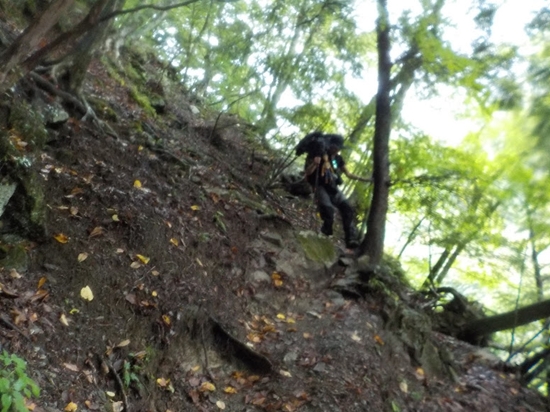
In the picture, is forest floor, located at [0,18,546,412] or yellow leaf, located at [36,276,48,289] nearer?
forest floor, located at [0,18,546,412]

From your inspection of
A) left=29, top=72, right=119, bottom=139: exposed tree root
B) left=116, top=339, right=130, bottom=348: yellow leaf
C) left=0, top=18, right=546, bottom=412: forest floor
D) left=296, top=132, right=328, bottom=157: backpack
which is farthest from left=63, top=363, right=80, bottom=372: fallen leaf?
left=296, top=132, right=328, bottom=157: backpack

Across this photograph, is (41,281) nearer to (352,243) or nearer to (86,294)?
(86,294)

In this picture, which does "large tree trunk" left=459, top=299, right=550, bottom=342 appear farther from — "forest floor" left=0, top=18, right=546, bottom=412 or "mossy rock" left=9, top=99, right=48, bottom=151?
"mossy rock" left=9, top=99, right=48, bottom=151

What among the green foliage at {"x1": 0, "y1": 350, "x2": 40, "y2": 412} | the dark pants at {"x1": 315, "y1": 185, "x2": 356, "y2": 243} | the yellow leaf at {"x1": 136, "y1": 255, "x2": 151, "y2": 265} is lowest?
the green foliage at {"x1": 0, "y1": 350, "x2": 40, "y2": 412}

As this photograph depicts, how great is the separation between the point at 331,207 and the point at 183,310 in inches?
166

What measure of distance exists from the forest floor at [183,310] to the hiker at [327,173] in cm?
59

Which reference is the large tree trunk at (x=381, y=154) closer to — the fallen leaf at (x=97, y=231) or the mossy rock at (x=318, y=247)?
the mossy rock at (x=318, y=247)

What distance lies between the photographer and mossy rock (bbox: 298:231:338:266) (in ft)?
30.2

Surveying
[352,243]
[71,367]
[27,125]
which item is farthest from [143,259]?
[352,243]

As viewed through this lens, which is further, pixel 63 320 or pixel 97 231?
pixel 97 231

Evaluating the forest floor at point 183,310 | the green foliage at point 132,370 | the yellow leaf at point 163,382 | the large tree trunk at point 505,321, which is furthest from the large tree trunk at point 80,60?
the large tree trunk at point 505,321

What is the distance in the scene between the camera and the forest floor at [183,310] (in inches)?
197

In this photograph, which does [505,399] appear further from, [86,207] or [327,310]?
[86,207]

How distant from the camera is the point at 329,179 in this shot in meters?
9.42
